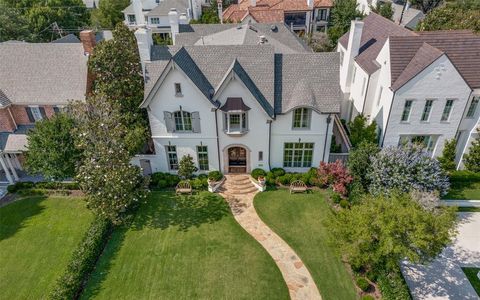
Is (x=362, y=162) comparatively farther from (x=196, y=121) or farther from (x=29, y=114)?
(x=29, y=114)

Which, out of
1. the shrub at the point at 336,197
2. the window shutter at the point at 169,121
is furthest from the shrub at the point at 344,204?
the window shutter at the point at 169,121

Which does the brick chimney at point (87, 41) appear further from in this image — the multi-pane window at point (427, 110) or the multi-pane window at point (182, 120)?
the multi-pane window at point (427, 110)

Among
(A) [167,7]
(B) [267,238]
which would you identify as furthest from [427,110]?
(A) [167,7]

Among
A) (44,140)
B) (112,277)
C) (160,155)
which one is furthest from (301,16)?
(112,277)

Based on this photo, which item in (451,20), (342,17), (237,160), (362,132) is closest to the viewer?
(237,160)

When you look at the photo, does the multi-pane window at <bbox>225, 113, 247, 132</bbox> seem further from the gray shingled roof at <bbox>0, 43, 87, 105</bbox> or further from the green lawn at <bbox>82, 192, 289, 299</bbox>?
the gray shingled roof at <bbox>0, 43, 87, 105</bbox>

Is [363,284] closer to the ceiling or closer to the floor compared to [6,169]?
closer to the floor
